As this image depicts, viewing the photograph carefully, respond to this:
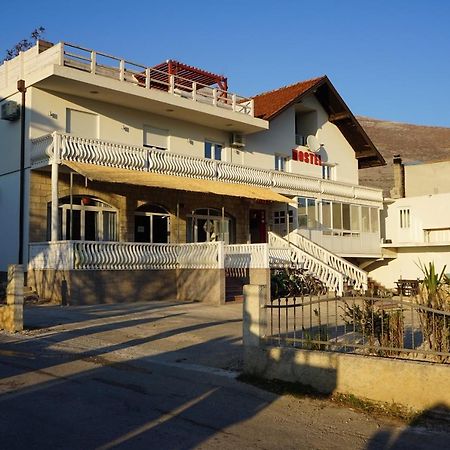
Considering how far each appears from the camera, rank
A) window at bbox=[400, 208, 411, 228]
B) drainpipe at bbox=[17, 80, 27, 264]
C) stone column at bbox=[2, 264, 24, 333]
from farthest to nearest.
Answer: window at bbox=[400, 208, 411, 228]
drainpipe at bbox=[17, 80, 27, 264]
stone column at bbox=[2, 264, 24, 333]

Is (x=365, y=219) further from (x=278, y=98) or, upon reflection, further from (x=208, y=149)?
(x=208, y=149)

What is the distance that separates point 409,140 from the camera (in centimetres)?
12444

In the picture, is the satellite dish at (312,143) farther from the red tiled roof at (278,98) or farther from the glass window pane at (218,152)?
the glass window pane at (218,152)

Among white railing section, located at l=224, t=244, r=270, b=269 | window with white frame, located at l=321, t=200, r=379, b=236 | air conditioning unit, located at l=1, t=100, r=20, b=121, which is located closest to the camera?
air conditioning unit, located at l=1, t=100, r=20, b=121

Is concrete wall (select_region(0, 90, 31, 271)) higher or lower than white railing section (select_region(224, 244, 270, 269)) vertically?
higher

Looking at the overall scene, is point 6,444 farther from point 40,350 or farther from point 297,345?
point 40,350

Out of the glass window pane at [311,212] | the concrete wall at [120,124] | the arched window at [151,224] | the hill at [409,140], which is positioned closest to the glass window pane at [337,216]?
the glass window pane at [311,212]

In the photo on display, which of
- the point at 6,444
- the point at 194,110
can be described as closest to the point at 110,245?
the point at 194,110

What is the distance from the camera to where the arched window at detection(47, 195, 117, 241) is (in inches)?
813

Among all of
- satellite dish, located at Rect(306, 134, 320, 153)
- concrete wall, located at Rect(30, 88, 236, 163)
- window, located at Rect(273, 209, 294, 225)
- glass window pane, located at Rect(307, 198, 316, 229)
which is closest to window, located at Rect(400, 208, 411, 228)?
satellite dish, located at Rect(306, 134, 320, 153)

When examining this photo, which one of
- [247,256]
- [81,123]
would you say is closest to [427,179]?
[247,256]

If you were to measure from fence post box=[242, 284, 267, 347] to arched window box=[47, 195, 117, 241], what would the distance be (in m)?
13.0

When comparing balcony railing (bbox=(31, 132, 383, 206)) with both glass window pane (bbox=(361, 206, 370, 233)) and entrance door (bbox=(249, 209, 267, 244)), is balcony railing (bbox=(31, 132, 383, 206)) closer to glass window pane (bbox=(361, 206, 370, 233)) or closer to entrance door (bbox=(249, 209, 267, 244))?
glass window pane (bbox=(361, 206, 370, 233))

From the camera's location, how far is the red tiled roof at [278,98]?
28562 mm
